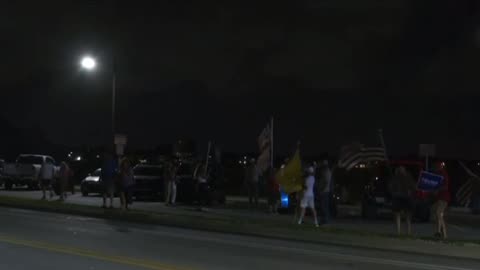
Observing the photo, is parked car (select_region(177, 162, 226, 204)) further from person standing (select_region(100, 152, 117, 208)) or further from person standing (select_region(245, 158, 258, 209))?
person standing (select_region(100, 152, 117, 208))

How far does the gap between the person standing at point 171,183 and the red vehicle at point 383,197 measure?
25.1 feet

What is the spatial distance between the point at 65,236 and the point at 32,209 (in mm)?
10519

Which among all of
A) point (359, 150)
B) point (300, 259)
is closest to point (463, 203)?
point (359, 150)

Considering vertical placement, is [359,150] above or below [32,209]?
above

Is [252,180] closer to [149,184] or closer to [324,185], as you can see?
[149,184]

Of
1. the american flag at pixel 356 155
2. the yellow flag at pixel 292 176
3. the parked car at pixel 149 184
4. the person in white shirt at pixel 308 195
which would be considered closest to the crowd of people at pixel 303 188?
the person in white shirt at pixel 308 195

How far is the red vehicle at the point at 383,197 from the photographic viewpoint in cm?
2358

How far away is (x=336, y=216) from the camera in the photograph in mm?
25422

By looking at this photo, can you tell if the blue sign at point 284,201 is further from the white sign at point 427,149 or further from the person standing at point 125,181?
the white sign at point 427,149

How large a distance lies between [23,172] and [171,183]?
1576 centimetres

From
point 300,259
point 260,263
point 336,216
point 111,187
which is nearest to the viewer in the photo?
point 260,263

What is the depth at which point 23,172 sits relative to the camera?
1641 inches

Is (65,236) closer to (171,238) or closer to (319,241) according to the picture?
(171,238)

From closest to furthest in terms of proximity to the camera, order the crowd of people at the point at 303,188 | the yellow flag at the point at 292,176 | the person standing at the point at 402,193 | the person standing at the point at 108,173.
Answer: the crowd of people at the point at 303,188
the person standing at the point at 402,193
the yellow flag at the point at 292,176
the person standing at the point at 108,173
